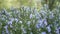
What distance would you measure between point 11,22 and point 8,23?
4cm

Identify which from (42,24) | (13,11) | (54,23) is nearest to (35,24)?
(42,24)

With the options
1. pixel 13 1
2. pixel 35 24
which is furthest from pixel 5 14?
pixel 13 1

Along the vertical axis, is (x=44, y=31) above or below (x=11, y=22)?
below

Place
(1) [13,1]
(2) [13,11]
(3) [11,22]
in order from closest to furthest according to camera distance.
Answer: (3) [11,22]
(2) [13,11]
(1) [13,1]

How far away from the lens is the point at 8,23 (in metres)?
2.10

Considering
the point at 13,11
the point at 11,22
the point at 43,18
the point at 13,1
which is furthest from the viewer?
the point at 13,1

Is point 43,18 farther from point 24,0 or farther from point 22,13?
point 24,0

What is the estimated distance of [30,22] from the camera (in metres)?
2.13

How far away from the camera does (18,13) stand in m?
2.35

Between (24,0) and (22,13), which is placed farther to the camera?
(24,0)

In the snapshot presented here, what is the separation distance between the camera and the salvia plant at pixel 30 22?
2.10 meters

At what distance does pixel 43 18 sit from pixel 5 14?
0.51m

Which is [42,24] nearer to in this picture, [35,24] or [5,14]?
[35,24]

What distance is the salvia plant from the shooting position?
210cm
